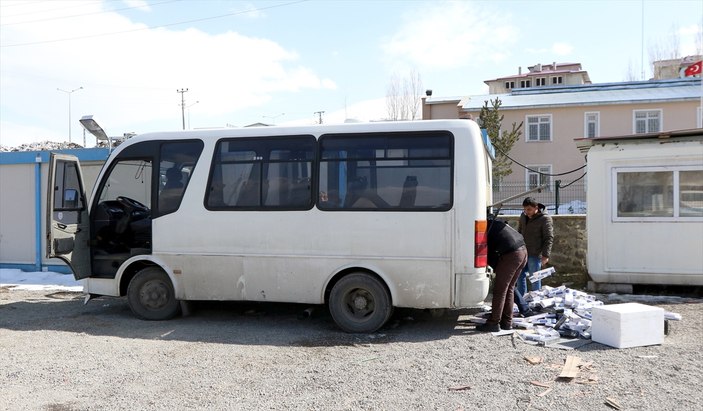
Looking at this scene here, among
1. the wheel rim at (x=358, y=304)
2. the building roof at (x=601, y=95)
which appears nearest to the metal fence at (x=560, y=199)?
the wheel rim at (x=358, y=304)

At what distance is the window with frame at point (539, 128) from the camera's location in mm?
29578

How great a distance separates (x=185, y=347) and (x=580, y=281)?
24.6ft

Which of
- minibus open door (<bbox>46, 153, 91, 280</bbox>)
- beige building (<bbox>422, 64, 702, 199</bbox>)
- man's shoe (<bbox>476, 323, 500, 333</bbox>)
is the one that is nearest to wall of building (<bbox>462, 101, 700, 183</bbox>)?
beige building (<bbox>422, 64, 702, 199</bbox>)

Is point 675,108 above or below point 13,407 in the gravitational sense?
above

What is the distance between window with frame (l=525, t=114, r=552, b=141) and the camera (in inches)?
1164

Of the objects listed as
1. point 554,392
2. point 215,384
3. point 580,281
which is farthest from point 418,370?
point 580,281

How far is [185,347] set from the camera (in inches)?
249

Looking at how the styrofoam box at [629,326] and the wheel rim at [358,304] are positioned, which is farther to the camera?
the wheel rim at [358,304]

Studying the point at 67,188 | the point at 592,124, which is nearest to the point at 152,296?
the point at 67,188

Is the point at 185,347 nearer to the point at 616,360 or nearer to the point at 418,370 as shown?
the point at 418,370

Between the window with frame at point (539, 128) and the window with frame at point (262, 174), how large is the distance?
2505 cm

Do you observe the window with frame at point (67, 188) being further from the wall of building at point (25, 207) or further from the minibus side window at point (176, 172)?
the wall of building at point (25, 207)

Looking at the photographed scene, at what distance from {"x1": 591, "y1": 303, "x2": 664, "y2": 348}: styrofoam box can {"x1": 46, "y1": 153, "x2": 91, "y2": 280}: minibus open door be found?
267 inches

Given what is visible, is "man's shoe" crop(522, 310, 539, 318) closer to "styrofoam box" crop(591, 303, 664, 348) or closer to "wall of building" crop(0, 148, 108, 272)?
"styrofoam box" crop(591, 303, 664, 348)
